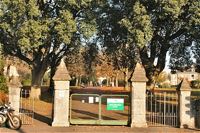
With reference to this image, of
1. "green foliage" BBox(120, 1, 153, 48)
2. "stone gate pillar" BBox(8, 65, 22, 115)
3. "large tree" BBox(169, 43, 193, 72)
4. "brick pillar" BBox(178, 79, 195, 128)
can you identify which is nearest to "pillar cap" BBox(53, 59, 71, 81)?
"stone gate pillar" BBox(8, 65, 22, 115)

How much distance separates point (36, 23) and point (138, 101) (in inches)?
570

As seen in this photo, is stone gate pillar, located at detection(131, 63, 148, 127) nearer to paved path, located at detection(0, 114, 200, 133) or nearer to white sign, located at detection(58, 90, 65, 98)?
paved path, located at detection(0, 114, 200, 133)

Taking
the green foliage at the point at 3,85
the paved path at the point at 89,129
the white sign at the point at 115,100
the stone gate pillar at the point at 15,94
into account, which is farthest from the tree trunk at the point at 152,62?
the stone gate pillar at the point at 15,94

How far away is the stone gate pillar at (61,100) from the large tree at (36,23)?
1159 centimetres

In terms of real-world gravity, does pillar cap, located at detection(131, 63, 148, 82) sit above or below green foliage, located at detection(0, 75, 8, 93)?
above

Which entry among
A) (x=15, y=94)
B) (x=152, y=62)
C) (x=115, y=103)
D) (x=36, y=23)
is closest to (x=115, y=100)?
(x=115, y=103)

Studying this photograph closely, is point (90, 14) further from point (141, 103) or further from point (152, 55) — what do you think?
point (141, 103)

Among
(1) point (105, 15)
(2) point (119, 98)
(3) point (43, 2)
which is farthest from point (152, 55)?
(2) point (119, 98)

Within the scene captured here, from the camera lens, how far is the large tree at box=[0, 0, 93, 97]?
31984mm

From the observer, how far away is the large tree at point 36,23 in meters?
32.0

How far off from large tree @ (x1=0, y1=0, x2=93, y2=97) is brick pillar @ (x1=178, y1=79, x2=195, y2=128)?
46.0ft

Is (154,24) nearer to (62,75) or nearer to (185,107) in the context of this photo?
(185,107)

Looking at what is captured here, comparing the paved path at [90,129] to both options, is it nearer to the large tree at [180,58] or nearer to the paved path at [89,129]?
the paved path at [89,129]

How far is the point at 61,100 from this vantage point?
20.5 metres
